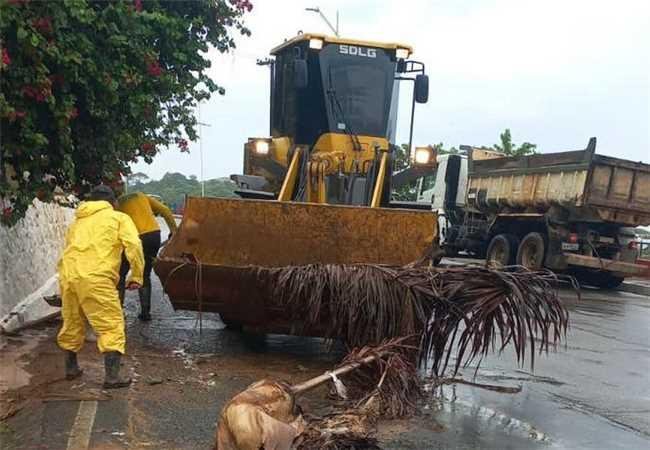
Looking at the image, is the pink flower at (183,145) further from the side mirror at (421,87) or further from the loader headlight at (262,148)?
the side mirror at (421,87)

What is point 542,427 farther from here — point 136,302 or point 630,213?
point 630,213

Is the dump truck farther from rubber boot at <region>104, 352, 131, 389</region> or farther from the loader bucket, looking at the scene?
rubber boot at <region>104, 352, 131, 389</region>

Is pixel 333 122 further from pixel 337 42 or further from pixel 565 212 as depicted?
pixel 565 212

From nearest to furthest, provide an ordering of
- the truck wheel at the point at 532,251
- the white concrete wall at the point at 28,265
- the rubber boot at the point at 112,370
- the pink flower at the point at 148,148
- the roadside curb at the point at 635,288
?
the rubber boot at the point at 112,370 < the white concrete wall at the point at 28,265 < the pink flower at the point at 148,148 < the truck wheel at the point at 532,251 < the roadside curb at the point at 635,288

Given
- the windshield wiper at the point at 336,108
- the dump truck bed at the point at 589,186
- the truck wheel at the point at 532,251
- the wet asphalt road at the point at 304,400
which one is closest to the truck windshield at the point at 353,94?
the windshield wiper at the point at 336,108

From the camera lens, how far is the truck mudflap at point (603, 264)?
1473 centimetres

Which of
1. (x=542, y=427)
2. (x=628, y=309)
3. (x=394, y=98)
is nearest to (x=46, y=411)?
(x=542, y=427)

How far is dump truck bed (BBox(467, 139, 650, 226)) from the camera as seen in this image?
565 inches

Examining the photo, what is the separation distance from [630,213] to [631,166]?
97 centimetres

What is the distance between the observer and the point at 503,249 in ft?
55.3

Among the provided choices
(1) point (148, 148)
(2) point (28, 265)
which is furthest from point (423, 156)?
(2) point (28, 265)

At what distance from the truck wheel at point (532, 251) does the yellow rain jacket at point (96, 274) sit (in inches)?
457

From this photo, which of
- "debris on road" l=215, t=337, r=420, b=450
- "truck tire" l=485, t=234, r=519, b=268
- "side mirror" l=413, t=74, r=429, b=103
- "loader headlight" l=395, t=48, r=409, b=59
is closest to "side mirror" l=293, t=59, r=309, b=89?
"loader headlight" l=395, t=48, r=409, b=59

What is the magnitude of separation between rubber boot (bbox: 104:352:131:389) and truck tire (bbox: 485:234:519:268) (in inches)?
487
